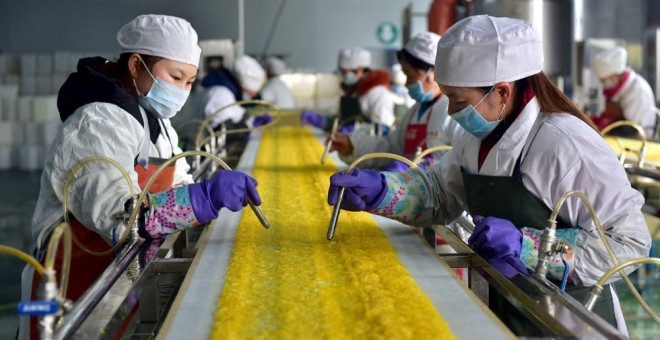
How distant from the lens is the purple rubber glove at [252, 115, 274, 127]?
6148mm

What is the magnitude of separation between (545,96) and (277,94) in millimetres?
6574

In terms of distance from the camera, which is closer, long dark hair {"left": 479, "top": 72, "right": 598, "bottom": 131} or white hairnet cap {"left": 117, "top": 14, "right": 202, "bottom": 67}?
long dark hair {"left": 479, "top": 72, "right": 598, "bottom": 131}

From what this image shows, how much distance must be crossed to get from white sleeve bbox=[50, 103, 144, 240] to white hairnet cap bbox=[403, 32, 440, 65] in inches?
67.0

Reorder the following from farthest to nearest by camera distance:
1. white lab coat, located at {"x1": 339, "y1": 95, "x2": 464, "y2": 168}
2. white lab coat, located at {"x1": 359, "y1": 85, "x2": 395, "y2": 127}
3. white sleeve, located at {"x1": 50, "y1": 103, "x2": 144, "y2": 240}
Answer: white lab coat, located at {"x1": 359, "y1": 85, "x2": 395, "y2": 127}
white lab coat, located at {"x1": 339, "y1": 95, "x2": 464, "y2": 168}
white sleeve, located at {"x1": 50, "y1": 103, "x2": 144, "y2": 240}

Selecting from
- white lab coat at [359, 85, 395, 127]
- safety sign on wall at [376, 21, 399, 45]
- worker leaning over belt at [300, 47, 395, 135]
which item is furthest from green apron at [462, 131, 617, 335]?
safety sign on wall at [376, 21, 399, 45]

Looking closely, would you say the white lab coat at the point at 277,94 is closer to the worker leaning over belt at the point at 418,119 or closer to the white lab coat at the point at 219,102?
the white lab coat at the point at 219,102

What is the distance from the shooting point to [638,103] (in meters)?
6.57

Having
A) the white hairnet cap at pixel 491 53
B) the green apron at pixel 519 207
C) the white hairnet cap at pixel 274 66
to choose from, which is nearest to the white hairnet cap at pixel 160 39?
the white hairnet cap at pixel 491 53

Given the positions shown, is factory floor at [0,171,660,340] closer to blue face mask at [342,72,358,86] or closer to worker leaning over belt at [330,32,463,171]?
worker leaning over belt at [330,32,463,171]

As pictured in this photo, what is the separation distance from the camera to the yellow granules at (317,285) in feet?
4.12

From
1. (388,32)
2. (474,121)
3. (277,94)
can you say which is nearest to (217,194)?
(474,121)

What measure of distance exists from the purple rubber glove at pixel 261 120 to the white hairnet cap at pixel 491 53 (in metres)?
4.41

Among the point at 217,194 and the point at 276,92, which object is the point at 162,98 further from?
the point at 276,92

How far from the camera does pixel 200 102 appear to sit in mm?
6098
